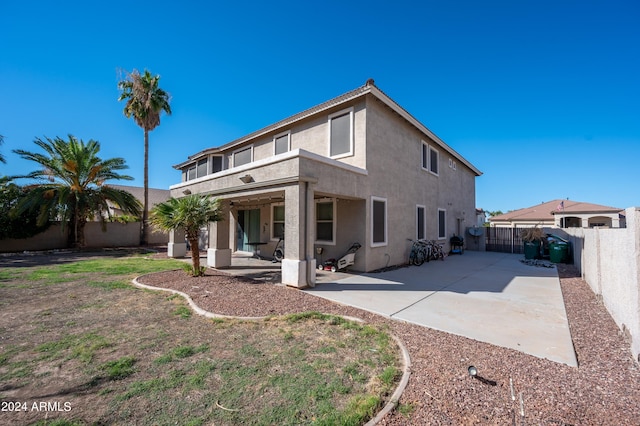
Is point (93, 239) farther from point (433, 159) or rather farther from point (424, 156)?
point (433, 159)

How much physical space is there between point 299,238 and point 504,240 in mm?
17451

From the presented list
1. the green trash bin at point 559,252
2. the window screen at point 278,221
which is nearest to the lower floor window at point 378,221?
the window screen at point 278,221

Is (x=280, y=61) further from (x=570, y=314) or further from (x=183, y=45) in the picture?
(x=570, y=314)

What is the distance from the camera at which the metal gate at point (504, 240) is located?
18266 mm

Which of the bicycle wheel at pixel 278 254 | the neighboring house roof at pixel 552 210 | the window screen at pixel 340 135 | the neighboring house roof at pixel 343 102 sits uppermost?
the neighboring house roof at pixel 343 102

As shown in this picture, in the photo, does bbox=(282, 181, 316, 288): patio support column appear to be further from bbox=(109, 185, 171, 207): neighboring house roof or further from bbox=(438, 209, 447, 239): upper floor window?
bbox=(109, 185, 171, 207): neighboring house roof

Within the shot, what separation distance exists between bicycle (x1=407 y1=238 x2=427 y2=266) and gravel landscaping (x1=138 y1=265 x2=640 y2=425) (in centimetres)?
656

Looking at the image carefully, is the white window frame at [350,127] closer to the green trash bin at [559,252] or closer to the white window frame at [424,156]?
the white window frame at [424,156]

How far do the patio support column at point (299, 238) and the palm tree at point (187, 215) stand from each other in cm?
295

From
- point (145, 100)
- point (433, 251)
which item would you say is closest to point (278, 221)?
point (433, 251)

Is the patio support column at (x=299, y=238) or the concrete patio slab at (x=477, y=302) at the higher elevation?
the patio support column at (x=299, y=238)

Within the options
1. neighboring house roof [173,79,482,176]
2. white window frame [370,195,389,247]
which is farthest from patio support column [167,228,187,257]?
white window frame [370,195,389,247]

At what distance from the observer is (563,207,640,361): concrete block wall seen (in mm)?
3834

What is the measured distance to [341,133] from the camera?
10.6 metres
